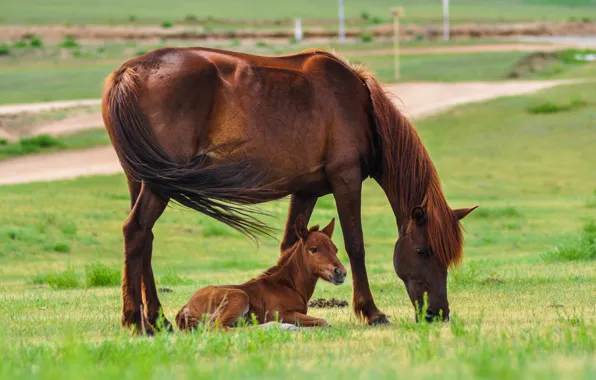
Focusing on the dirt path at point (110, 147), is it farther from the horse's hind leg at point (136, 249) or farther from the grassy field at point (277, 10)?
the grassy field at point (277, 10)

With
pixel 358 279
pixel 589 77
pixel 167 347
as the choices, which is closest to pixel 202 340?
pixel 167 347

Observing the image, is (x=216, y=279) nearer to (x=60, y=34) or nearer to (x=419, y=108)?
(x=419, y=108)

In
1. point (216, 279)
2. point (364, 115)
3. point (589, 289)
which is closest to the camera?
point (364, 115)

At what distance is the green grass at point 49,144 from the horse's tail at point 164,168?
20681 millimetres

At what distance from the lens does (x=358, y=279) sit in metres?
9.51

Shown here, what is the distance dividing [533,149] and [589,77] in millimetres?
12546

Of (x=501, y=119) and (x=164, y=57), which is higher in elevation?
(x=164, y=57)

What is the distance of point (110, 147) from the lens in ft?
101

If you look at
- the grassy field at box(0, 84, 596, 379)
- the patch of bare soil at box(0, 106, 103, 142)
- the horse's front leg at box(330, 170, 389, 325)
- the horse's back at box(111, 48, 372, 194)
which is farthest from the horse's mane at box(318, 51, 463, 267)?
the patch of bare soil at box(0, 106, 103, 142)

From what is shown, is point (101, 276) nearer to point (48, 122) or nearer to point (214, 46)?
point (48, 122)

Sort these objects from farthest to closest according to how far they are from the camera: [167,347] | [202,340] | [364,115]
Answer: [364,115] < [202,340] < [167,347]

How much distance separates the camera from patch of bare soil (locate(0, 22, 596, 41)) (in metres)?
66.1

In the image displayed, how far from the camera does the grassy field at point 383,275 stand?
19.3 ft

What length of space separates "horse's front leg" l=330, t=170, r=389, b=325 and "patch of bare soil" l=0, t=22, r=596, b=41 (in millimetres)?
55023
